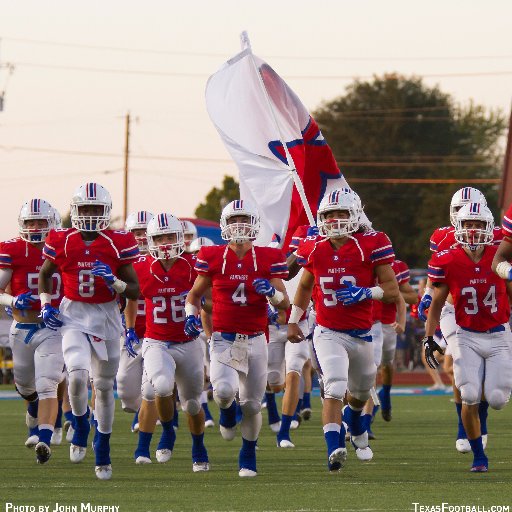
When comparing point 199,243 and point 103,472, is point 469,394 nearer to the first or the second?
point 103,472

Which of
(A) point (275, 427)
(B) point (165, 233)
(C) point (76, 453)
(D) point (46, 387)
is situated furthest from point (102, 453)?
(A) point (275, 427)

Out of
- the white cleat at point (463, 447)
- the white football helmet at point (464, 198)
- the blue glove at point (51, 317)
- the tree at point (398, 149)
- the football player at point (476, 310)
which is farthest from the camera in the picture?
the tree at point (398, 149)

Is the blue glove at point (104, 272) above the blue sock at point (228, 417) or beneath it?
above

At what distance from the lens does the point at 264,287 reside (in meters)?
10.4

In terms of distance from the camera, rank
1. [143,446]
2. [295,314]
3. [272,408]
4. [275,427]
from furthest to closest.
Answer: [272,408], [275,427], [143,446], [295,314]

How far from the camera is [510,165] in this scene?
44062mm

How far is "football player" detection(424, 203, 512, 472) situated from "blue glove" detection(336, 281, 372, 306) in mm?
595

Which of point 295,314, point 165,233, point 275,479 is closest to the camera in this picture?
point 275,479

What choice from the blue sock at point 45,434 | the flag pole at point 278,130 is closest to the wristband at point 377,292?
the blue sock at point 45,434

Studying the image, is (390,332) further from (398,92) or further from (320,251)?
(398,92)

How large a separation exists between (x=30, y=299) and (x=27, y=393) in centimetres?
111

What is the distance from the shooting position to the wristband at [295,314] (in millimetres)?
10703

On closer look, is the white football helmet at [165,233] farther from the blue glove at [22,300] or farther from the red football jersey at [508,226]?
the red football jersey at [508,226]

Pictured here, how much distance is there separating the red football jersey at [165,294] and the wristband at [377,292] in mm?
1568
